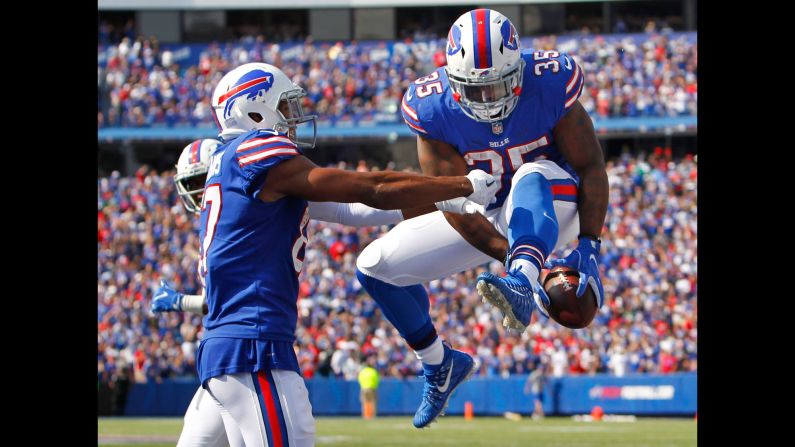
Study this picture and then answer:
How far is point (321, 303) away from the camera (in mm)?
22594

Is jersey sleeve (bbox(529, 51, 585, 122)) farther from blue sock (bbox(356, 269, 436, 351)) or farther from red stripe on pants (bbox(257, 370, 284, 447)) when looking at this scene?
red stripe on pants (bbox(257, 370, 284, 447))

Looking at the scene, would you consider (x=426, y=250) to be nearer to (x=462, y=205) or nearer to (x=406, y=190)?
→ (x=462, y=205)

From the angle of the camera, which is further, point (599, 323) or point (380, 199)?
point (599, 323)

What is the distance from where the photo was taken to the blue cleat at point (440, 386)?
23.1ft

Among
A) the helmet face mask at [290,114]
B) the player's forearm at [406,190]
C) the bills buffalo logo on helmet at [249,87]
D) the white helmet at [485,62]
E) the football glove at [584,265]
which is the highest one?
the white helmet at [485,62]

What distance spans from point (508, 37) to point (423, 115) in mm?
693

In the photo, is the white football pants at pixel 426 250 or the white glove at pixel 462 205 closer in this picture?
the white glove at pixel 462 205

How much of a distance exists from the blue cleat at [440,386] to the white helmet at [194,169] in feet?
5.60

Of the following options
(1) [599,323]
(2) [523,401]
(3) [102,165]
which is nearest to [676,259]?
(1) [599,323]

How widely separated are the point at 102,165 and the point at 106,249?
550 centimetres

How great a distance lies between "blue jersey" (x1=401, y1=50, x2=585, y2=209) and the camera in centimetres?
632

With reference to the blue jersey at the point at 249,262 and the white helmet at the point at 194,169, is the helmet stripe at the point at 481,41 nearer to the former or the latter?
the blue jersey at the point at 249,262

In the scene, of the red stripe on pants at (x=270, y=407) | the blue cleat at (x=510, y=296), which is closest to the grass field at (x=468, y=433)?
the blue cleat at (x=510, y=296)
